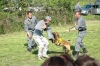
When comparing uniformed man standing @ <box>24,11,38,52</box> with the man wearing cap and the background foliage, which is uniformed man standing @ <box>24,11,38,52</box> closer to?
the man wearing cap

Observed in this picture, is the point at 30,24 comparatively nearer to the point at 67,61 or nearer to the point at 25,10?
the point at 25,10

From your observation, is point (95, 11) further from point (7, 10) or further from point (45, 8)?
point (7, 10)

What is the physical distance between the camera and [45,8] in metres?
22.3

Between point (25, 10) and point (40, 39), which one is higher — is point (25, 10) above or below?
above

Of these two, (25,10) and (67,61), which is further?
(25,10)

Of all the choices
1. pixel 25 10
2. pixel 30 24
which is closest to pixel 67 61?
pixel 30 24

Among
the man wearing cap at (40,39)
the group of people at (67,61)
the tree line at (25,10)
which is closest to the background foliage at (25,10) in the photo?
the tree line at (25,10)

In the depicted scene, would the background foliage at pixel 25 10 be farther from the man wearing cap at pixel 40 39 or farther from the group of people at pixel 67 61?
the group of people at pixel 67 61

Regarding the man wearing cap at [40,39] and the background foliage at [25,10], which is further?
the background foliage at [25,10]

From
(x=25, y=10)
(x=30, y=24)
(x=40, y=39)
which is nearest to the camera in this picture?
(x=40, y=39)

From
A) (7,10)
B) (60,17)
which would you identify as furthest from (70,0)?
(7,10)

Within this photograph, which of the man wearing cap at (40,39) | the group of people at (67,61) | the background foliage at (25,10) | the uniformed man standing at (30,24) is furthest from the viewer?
the background foliage at (25,10)

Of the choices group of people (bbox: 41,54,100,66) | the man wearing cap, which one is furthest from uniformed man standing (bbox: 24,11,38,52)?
group of people (bbox: 41,54,100,66)

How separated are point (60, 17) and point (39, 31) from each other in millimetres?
12647
